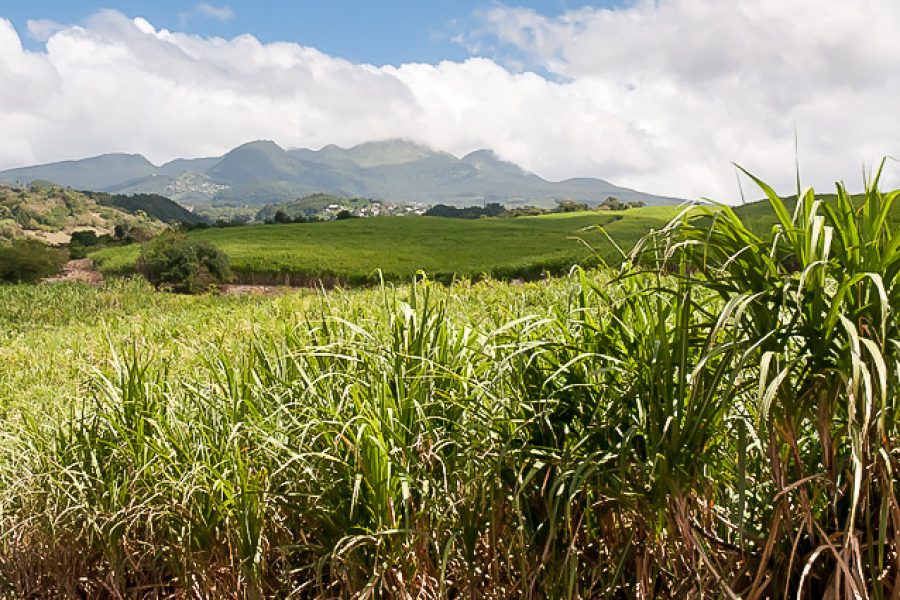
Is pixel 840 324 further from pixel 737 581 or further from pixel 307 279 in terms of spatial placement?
pixel 307 279

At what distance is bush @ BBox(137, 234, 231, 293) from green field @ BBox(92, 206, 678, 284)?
16.1 ft

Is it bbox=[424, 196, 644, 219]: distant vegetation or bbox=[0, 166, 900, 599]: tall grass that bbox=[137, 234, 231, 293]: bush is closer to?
bbox=[0, 166, 900, 599]: tall grass

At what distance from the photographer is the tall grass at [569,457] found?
1.78 meters

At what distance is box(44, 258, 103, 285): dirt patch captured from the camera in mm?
45994

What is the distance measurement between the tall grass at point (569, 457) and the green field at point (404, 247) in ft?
106

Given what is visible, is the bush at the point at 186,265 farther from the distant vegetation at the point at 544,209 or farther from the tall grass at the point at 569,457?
the distant vegetation at the point at 544,209

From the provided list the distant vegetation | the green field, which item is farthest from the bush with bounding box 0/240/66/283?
the distant vegetation

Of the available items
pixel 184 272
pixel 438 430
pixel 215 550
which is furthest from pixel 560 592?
pixel 184 272

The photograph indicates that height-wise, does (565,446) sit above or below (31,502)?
above

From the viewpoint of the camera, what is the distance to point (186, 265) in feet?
132

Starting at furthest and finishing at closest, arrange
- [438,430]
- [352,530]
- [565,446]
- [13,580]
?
[13,580], [438,430], [352,530], [565,446]

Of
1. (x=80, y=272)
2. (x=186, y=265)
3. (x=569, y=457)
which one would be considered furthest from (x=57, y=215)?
(x=569, y=457)

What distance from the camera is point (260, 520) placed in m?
2.60

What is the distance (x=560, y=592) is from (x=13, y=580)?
2942mm
